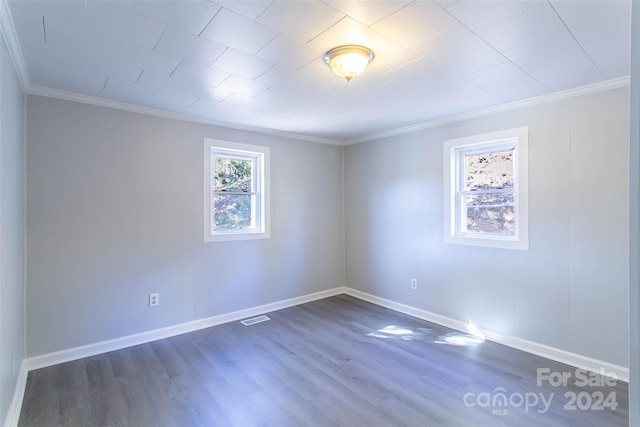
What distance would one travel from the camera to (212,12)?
169 cm

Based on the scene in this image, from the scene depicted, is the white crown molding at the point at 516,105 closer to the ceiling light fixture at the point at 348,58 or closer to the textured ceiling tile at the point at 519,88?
the textured ceiling tile at the point at 519,88

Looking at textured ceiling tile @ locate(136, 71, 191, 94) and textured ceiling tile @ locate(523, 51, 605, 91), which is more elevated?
textured ceiling tile @ locate(136, 71, 191, 94)

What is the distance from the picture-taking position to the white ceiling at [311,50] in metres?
1.68

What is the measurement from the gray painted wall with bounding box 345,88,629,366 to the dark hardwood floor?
400 mm

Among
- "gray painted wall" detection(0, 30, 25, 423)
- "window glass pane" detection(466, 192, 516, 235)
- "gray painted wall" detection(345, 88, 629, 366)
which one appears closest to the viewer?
"gray painted wall" detection(0, 30, 25, 423)

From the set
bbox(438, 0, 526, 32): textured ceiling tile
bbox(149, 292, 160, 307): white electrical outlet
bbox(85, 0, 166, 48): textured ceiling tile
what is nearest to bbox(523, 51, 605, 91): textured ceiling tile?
bbox(438, 0, 526, 32): textured ceiling tile

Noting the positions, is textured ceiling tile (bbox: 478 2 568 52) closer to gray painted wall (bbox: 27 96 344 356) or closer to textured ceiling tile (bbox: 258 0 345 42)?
textured ceiling tile (bbox: 258 0 345 42)

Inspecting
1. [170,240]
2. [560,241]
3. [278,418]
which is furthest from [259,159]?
[560,241]

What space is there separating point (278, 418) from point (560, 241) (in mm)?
2749

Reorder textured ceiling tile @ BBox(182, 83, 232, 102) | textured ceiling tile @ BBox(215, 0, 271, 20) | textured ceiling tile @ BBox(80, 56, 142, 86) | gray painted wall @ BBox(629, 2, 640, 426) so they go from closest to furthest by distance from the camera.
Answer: gray painted wall @ BBox(629, 2, 640, 426) < textured ceiling tile @ BBox(215, 0, 271, 20) < textured ceiling tile @ BBox(80, 56, 142, 86) < textured ceiling tile @ BBox(182, 83, 232, 102)

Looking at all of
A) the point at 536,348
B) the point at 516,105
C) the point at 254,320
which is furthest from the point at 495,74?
the point at 254,320

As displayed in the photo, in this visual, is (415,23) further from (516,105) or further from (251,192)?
(251,192)

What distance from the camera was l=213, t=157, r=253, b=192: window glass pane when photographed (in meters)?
3.91

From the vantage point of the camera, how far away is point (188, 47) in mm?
2045
